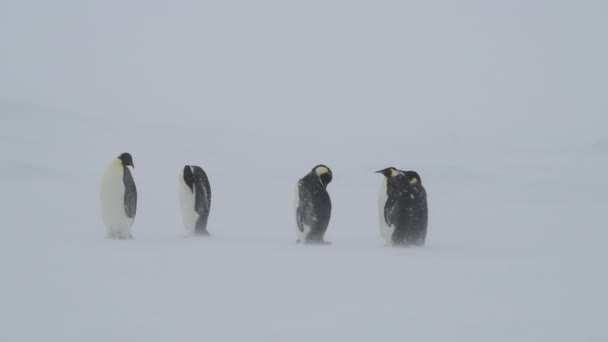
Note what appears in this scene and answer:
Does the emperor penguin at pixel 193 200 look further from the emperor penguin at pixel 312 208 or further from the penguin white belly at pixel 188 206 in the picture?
the emperor penguin at pixel 312 208

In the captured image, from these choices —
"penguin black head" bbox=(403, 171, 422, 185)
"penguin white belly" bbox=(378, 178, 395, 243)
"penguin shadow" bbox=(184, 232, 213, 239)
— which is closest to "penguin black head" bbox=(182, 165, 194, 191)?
"penguin shadow" bbox=(184, 232, 213, 239)

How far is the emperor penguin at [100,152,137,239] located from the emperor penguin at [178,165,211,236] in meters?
0.74

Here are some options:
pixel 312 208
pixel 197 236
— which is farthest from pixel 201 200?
pixel 312 208

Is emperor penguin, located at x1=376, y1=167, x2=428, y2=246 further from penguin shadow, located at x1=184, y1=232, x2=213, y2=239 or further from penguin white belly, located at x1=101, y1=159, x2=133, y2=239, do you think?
penguin white belly, located at x1=101, y1=159, x2=133, y2=239

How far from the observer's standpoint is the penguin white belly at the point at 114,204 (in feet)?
24.7

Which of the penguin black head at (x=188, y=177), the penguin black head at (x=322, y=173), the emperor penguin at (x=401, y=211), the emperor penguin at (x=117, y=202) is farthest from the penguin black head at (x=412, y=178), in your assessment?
the emperor penguin at (x=117, y=202)

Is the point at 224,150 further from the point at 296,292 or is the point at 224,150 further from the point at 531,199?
the point at 296,292

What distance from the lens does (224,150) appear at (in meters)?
27.2

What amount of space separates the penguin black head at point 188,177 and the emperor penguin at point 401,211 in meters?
2.55

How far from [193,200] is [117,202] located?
1034mm

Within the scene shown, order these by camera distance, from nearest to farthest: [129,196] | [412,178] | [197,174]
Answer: [129,196] → [412,178] → [197,174]

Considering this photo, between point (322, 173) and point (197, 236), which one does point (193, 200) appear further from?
point (322, 173)

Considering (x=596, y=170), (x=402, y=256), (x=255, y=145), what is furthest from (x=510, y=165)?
(x=402, y=256)

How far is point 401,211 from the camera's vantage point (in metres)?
7.32
